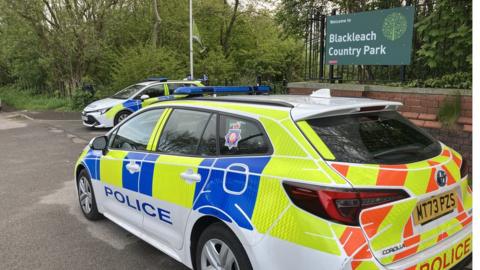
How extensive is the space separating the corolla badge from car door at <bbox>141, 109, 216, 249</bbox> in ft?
5.14

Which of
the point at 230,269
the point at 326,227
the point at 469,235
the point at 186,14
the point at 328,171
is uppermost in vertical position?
the point at 186,14

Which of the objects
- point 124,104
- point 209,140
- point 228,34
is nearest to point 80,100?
point 124,104

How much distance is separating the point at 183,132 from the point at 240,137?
767mm

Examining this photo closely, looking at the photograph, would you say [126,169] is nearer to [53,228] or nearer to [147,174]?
[147,174]

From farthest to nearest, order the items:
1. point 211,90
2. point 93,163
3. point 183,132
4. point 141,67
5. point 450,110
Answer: point 141,67 → point 450,110 → point 93,163 → point 211,90 → point 183,132

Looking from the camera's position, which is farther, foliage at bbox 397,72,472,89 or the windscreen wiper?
foliage at bbox 397,72,472,89

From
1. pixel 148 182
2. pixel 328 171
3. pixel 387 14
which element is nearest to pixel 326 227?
pixel 328 171

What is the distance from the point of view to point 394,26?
6.52 meters

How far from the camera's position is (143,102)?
502 inches

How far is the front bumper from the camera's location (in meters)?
12.5

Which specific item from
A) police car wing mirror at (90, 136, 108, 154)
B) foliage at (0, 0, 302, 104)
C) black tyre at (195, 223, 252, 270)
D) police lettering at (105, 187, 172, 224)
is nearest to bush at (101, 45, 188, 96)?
foliage at (0, 0, 302, 104)

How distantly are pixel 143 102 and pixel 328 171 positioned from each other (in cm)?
1109

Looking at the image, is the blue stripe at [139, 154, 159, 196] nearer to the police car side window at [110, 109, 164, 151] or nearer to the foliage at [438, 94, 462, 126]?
the police car side window at [110, 109, 164, 151]

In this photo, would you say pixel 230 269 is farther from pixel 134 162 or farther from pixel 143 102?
pixel 143 102
